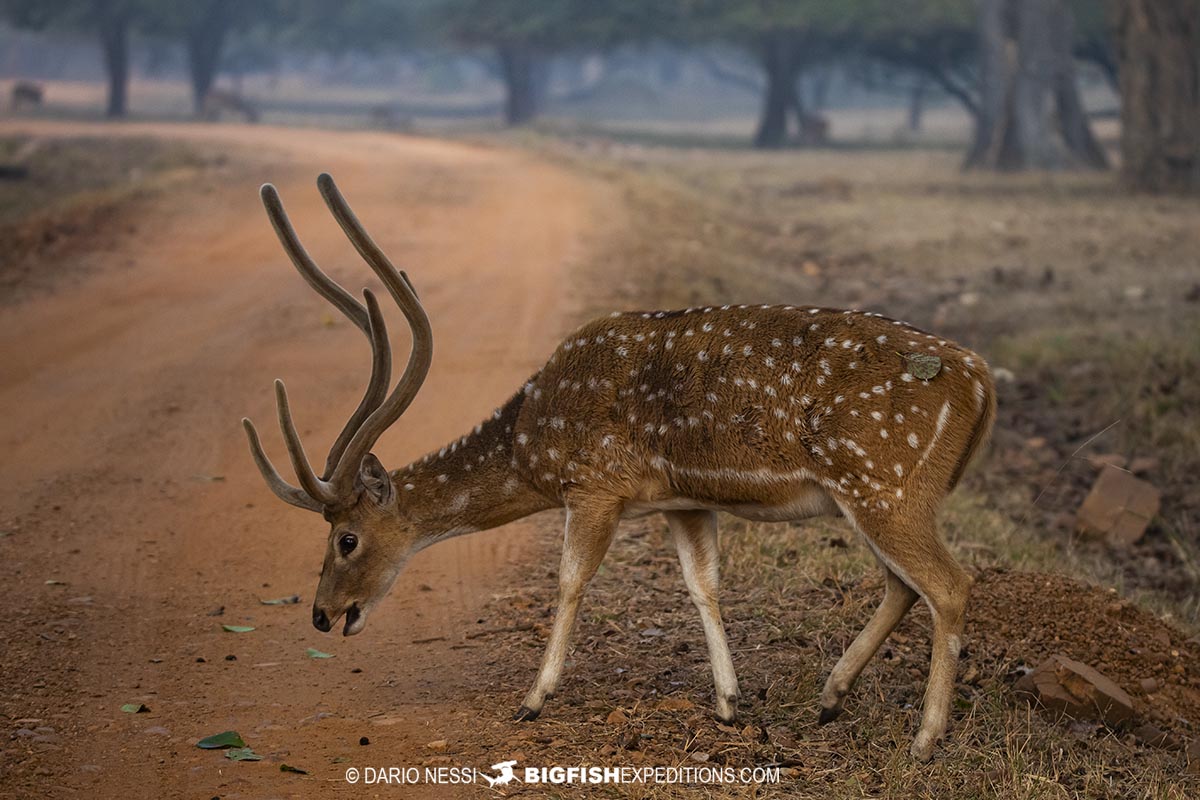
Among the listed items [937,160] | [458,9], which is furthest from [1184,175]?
[458,9]

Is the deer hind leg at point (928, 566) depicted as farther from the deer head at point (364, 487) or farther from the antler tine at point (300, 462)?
the antler tine at point (300, 462)

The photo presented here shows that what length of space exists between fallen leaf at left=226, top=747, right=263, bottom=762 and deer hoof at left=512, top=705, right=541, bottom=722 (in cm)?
91

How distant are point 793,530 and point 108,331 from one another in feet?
21.4

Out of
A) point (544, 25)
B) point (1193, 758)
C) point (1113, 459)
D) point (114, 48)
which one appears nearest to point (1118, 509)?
point (1113, 459)

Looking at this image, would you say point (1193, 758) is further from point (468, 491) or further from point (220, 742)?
point (220, 742)

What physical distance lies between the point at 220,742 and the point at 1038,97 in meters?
27.1

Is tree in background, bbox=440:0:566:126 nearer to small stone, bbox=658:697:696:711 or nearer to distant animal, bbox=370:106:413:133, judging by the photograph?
distant animal, bbox=370:106:413:133

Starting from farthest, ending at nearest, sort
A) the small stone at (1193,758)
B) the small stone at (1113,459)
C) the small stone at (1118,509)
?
1. the small stone at (1113,459)
2. the small stone at (1118,509)
3. the small stone at (1193,758)

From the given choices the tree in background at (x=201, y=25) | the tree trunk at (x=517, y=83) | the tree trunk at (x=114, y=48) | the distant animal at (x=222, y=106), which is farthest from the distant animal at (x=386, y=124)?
the tree trunk at (x=114, y=48)

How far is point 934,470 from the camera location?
4.74 m

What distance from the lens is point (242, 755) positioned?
4664mm

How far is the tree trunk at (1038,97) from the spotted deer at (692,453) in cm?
2466

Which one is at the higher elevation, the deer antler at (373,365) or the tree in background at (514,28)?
the tree in background at (514,28)

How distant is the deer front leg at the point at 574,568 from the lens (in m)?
5.00
